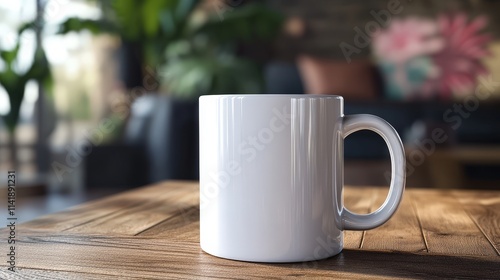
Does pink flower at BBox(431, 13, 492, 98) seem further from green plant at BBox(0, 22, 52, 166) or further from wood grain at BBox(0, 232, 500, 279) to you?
wood grain at BBox(0, 232, 500, 279)

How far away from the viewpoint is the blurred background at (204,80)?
7.67ft

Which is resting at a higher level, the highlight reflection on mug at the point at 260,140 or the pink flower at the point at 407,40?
the pink flower at the point at 407,40

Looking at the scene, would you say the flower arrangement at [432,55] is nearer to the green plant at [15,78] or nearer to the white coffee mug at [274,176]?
the green plant at [15,78]

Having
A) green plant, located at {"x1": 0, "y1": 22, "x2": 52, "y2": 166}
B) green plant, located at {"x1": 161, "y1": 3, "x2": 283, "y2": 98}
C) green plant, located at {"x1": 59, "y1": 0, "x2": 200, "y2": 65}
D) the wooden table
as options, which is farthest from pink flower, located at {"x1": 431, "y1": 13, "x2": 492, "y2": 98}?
the wooden table

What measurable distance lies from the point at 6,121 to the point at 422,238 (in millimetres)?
2444

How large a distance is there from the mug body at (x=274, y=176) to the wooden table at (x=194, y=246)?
16 millimetres

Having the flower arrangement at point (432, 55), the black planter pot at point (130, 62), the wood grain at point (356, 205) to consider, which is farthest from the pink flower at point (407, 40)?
the wood grain at point (356, 205)

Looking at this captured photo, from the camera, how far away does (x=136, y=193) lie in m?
0.79

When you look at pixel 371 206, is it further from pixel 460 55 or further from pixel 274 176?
pixel 460 55

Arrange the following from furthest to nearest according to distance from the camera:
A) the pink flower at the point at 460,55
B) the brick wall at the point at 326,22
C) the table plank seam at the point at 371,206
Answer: the brick wall at the point at 326,22, the pink flower at the point at 460,55, the table plank seam at the point at 371,206

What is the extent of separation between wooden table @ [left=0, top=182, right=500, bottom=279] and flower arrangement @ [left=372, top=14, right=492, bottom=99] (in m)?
3.10

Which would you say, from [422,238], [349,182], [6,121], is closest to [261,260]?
[422,238]

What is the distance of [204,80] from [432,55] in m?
1.74

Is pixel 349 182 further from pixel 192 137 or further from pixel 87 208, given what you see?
pixel 87 208
